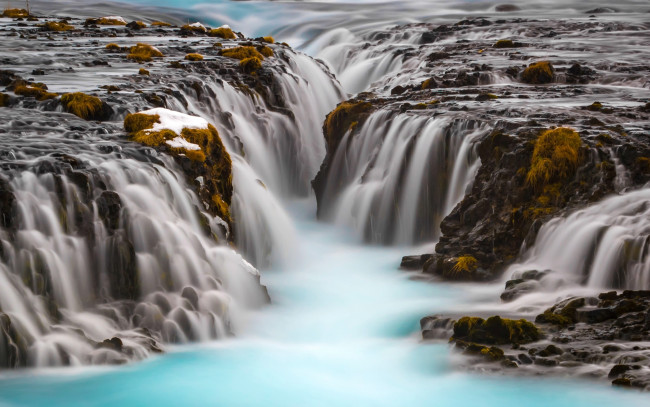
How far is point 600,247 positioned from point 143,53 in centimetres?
1535

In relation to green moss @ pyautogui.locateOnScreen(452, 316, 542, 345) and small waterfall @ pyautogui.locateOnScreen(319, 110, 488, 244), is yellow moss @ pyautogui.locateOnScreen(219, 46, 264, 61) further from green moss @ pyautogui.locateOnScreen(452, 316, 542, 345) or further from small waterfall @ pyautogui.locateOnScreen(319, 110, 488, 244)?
green moss @ pyautogui.locateOnScreen(452, 316, 542, 345)

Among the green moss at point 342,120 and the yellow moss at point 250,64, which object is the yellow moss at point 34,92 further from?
the yellow moss at point 250,64

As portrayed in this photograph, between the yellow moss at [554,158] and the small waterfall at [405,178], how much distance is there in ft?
5.21

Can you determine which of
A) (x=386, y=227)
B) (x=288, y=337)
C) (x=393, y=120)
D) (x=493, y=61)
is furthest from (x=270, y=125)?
(x=288, y=337)

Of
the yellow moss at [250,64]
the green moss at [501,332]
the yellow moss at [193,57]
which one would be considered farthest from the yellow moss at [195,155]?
the yellow moss at [193,57]

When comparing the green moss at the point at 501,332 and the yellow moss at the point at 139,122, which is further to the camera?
the yellow moss at the point at 139,122

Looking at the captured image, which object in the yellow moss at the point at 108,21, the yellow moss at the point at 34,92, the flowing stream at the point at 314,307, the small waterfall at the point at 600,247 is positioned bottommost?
the flowing stream at the point at 314,307

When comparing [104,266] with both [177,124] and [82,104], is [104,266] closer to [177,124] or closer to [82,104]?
[177,124]

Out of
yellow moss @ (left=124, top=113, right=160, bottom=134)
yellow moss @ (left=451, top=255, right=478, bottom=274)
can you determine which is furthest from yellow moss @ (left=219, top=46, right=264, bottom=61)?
yellow moss @ (left=451, top=255, right=478, bottom=274)

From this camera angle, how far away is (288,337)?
1070 centimetres

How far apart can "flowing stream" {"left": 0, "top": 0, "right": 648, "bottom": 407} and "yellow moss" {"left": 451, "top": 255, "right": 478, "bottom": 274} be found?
0.29 metres

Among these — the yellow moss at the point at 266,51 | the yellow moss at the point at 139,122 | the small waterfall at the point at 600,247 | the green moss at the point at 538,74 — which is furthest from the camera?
the yellow moss at the point at 266,51

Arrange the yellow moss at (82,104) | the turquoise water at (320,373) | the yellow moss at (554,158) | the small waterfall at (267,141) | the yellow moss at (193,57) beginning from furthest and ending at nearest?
the yellow moss at (193,57), the yellow moss at (82,104), the small waterfall at (267,141), the yellow moss at (554,158), the turquoise water at (320,373)

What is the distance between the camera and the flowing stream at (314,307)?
27.7ft
